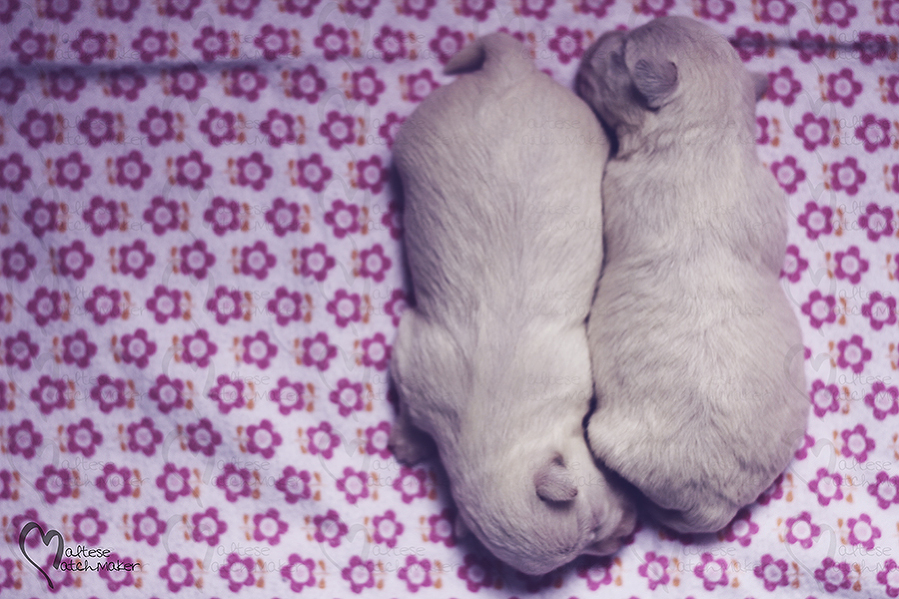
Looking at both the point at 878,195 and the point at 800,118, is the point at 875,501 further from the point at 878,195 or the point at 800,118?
the point at 800,118

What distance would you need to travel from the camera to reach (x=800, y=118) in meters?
1.85

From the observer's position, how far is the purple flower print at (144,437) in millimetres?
1806

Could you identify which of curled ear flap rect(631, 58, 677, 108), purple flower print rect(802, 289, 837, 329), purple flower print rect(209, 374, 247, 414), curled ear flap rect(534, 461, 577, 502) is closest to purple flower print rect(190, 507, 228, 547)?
purple flower print rect(209, 374, 247, 414)

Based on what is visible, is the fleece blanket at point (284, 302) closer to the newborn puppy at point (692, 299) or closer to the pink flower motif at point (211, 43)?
the pink flower motif at point (211, 43)

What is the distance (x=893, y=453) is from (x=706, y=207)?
3.05ft

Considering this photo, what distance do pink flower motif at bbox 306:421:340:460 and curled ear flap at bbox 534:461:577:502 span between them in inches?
23.8

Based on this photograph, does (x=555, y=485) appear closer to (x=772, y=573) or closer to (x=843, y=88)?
(x=772, y=573)

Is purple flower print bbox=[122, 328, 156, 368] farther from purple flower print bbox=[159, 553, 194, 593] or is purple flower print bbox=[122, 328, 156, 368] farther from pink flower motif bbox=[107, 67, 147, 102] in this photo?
pink flower motif bbox=[107, 67, 147, 102]

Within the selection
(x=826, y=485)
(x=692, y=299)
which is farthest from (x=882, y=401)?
(x=692, y=299)

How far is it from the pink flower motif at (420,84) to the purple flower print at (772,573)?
4.98 feet

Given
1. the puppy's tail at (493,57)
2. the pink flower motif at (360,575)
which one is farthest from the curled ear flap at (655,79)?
the pink flower motif at (360,575)

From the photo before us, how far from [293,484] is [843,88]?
72.2 inches

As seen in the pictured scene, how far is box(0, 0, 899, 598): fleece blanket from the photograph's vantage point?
179 cm

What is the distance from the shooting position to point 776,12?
1854 millimetres
